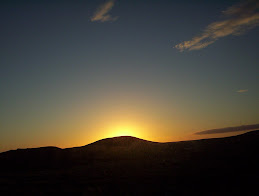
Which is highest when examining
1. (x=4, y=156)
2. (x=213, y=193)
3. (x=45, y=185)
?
(x=4, y=156)

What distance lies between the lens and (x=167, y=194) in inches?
535

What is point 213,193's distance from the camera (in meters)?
13.4

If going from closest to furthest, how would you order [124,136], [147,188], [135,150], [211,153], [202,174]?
[147,188] → [202,174] → [211,153] → [135,150] → [124,136]

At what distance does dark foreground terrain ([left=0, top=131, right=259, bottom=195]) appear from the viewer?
15031 mm

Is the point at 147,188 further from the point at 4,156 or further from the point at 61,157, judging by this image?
the point at 4,156

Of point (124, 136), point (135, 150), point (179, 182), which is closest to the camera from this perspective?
point (179, 182)

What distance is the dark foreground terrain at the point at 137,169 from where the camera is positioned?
592 inches

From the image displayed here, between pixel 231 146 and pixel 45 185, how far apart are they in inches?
1107

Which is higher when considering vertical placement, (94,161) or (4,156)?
Result: (4,156)

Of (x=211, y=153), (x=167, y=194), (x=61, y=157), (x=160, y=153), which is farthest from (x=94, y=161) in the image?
(x=167, y=194)

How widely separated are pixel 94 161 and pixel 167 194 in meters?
21.4

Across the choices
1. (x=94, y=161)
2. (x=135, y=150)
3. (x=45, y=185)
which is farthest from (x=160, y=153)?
(x=45, y=185)

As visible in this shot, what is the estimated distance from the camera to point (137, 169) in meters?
23.6

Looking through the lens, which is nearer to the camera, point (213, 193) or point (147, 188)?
point (213, 193)
